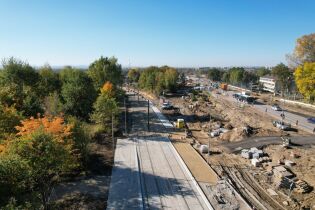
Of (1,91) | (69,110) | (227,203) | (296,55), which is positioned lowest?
(227,203)

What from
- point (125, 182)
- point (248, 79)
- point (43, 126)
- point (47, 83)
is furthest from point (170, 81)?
point (43, 126)

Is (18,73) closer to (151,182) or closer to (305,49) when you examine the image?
(151,182)

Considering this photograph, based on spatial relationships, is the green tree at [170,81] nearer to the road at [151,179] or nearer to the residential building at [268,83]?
the residential building at [268,83]

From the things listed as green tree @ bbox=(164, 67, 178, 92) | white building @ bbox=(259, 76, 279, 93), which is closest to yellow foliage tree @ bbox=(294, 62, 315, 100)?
green tree @ bbox=(164, 67, 178, 92)

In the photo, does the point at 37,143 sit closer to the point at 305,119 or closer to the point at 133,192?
the point at 133,192

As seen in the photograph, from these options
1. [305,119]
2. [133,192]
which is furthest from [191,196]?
[305,119]

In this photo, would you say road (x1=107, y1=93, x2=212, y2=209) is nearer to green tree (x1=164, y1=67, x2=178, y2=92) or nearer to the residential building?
green tree (x1=164, y1=67, x2=178, y2=92)

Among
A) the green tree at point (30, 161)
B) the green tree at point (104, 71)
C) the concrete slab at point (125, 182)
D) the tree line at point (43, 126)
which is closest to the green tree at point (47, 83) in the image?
the tree line at point (43, 126)
